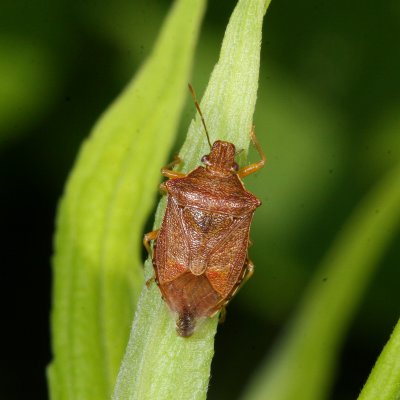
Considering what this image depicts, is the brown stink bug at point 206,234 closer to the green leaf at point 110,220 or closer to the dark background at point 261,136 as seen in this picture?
the green leaf at point 110,220

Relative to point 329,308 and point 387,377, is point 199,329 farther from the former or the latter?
point 329,308

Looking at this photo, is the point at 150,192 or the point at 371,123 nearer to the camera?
the point at 150,192

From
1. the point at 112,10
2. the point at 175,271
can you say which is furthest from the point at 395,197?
the point at 112,10

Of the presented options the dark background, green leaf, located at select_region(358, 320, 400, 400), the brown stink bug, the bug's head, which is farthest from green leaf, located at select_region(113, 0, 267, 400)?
the dark background

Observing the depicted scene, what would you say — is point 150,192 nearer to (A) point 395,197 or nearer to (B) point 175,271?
(B) point 175,271

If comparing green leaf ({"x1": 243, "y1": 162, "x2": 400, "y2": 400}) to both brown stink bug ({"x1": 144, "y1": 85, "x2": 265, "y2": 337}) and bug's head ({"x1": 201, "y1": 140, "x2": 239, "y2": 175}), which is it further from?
bug's head ({"x1": 201, "y1": 140, "x2": 239, "y2": 175})

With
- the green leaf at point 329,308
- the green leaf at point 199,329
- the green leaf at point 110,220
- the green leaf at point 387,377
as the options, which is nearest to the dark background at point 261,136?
the green leaf at point 329,308
